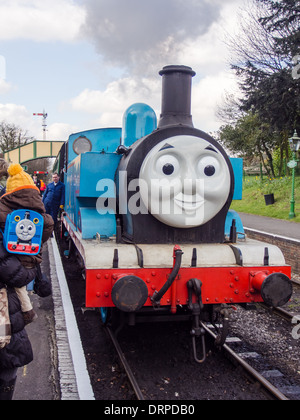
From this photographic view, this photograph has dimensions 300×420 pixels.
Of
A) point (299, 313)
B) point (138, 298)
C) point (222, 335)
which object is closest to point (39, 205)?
point (138, 298)

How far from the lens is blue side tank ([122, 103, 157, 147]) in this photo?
4535 mm

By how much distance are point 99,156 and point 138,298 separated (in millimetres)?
1756

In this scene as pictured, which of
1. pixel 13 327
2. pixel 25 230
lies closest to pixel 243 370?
pixel 13 327

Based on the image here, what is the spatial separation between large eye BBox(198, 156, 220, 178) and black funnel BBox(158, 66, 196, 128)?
1.62 feet

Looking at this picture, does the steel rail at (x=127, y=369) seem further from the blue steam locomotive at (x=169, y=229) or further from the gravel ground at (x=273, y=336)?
the gravel ground at (x=273, y=336)

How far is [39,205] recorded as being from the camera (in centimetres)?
272

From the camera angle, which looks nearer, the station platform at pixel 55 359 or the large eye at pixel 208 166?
the station platform at pixel 55 359

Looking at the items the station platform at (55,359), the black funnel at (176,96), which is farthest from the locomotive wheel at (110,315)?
the black funnel at (176,96)

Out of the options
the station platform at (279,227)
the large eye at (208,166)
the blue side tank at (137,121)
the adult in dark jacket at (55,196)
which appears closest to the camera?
the large eye at (208,166)

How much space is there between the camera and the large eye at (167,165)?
3.77 m

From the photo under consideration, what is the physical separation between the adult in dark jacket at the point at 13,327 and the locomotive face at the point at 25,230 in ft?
0.44

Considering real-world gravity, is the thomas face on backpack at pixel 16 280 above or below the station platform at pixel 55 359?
above

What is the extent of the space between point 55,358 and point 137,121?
267cm

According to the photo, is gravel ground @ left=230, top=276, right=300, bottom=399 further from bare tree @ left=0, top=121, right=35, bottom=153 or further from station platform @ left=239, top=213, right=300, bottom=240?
bare tree @ left=0, top=121, right=35, bottom=153
